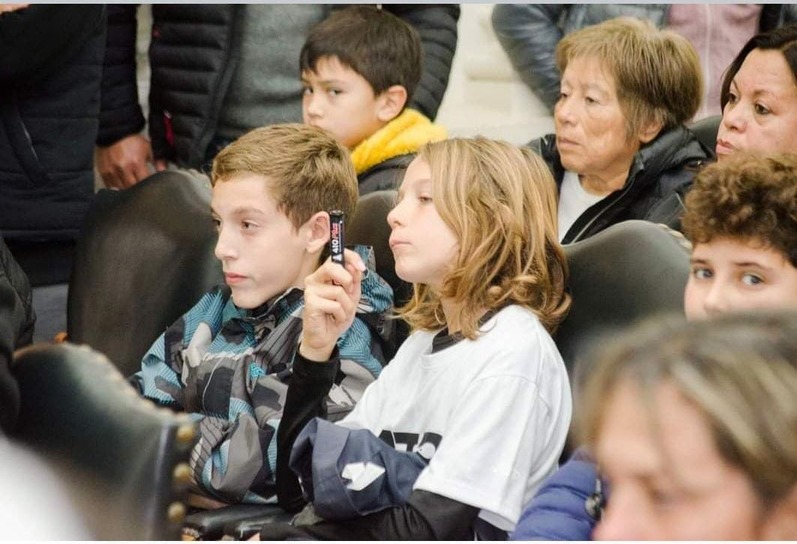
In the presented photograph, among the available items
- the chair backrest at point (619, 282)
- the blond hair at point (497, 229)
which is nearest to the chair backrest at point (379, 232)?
the blond hair at point (497, 229)

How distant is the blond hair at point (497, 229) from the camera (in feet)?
3.95

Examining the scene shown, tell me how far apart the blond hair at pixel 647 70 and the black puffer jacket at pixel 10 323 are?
0.80 metres

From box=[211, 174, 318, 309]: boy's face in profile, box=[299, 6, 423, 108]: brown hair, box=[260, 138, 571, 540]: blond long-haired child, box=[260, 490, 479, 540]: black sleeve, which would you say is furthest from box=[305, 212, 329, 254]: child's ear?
box=[299, 6, 423, 108]: brown hair

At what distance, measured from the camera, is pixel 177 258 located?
5.15 ft

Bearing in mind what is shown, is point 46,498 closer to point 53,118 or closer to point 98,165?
point 53,118

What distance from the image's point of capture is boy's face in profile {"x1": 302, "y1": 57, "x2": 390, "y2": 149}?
1843 millimetres

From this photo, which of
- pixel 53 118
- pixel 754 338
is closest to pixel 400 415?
pixel 754 338

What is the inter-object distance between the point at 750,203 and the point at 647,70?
2.11 feet

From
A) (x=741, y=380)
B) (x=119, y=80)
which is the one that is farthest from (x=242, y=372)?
(x=119, y=80)

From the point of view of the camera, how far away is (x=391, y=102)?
189 centimetres

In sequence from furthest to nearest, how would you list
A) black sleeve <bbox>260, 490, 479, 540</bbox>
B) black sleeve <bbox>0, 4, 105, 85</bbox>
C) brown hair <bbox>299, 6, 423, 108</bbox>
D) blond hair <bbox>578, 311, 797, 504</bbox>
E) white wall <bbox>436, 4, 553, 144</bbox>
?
white wall <bbox>436, 4, 553, 144</bbox> < brown hair <bbox>299, 6, 423, 108</bbox> < black sleeve <bbox>0, 4, 105, 85</bbox> < black sleeve <bbox>260, 490, 479, 540</bbox> < blond hair <bbox>578, 311, 797, 504</bbox>

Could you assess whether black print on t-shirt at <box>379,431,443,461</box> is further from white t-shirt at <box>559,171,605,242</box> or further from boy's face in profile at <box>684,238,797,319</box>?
white t-shirt at <box>559,171,605,242</box>

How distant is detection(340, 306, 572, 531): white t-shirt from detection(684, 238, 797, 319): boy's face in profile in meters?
0.18

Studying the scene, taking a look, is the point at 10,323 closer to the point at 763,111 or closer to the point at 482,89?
the point at 763,111
